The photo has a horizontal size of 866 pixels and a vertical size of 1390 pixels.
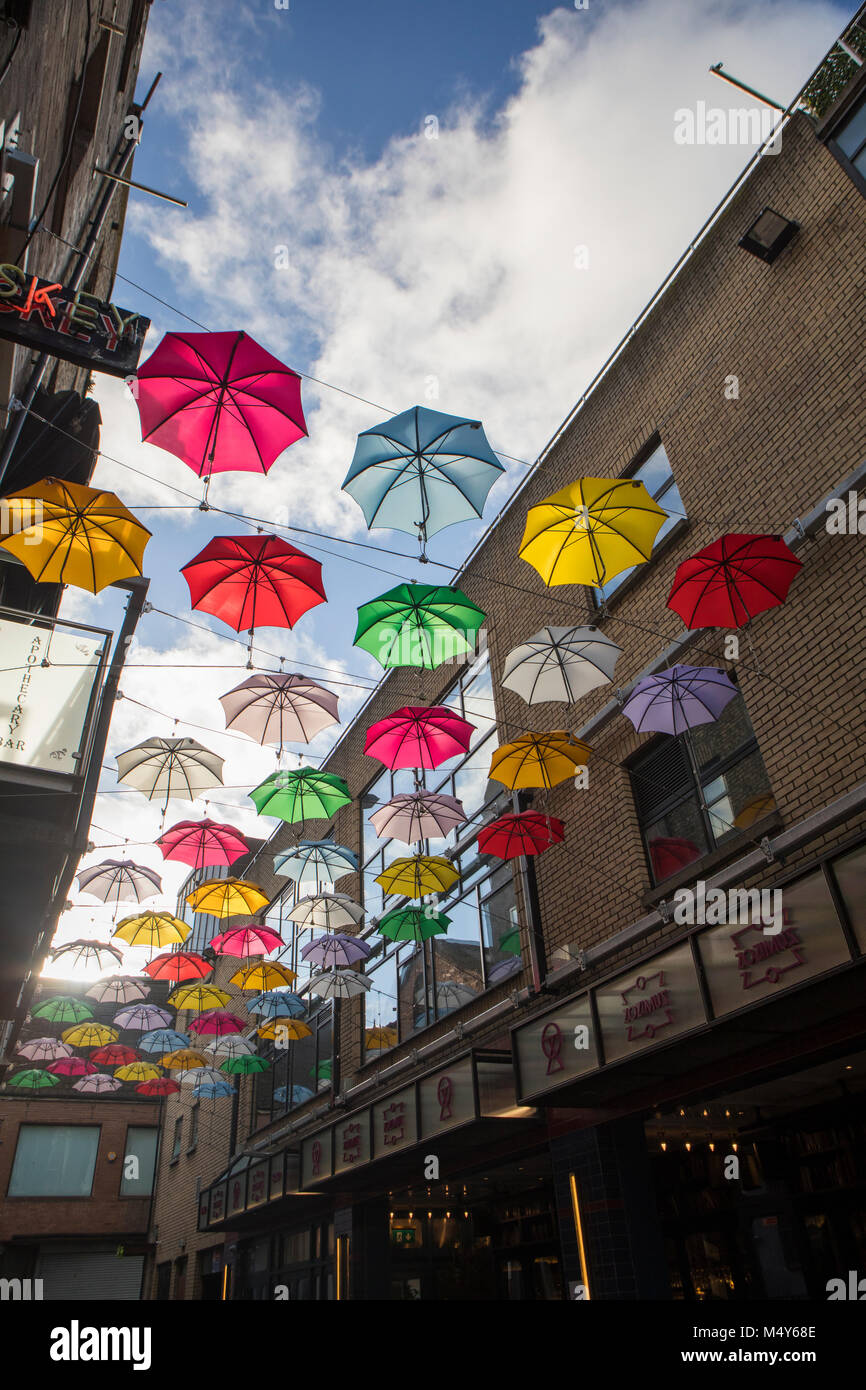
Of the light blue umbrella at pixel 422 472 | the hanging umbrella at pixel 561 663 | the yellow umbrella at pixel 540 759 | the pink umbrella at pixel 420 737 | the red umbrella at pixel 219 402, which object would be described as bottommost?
the yellow umbrella at pixel 540 759

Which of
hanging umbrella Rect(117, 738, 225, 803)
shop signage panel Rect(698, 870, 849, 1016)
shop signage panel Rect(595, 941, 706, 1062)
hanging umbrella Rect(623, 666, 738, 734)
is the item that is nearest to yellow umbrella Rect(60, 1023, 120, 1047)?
hanging umbrella Rect(117, 738, 225, 803)

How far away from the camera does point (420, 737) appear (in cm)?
1213

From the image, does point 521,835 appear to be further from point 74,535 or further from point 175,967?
point 175,967

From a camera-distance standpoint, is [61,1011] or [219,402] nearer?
[219,402]

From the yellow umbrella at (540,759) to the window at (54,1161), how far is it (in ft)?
84.0

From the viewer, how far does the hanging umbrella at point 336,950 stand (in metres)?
15.3

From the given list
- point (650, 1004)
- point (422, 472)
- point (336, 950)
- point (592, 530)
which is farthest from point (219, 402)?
point (336, 950)

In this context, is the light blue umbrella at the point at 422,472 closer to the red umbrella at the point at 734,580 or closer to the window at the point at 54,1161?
the red umbrella at the point at 734,580

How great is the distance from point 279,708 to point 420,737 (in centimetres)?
210

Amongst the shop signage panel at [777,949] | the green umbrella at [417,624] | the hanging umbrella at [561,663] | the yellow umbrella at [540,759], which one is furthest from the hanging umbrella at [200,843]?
the shop signage panel at [777,949]

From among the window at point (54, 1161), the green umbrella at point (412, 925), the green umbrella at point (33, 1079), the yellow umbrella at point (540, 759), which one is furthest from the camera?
the window at point (54, 1161)

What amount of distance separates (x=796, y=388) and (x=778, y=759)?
4.10 meters

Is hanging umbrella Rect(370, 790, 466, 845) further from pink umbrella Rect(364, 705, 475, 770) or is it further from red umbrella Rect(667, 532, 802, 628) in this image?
red umbrella Rect(667, 532, 802, 628)

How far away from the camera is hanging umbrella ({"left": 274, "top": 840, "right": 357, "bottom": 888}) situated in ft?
49.6
